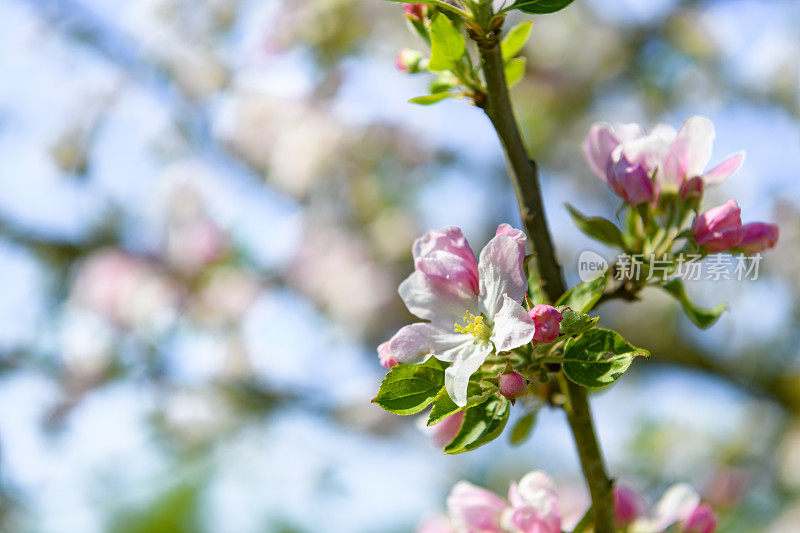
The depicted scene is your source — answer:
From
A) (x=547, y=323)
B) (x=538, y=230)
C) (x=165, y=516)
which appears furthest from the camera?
(x=165, y=516)

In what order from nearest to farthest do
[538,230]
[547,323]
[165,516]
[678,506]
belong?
[547,323], [538,230], [678,506], [165,516]

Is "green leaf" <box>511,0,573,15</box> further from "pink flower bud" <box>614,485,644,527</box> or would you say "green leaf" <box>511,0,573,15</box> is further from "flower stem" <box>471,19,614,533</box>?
"pink flower bud" <box>614,485,644,527</box>

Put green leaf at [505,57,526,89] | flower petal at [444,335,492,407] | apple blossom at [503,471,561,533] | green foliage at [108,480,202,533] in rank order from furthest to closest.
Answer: green foliage at [108,480,202,533], green leaf at [505,57,526,89], apple blossom at [503,471,561,533], flower petal at [444,335,492,407]

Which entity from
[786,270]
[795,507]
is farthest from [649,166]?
[795,507]

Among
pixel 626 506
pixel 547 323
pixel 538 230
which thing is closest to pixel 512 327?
pixel 547 323

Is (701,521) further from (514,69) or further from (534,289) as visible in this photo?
(514,69)

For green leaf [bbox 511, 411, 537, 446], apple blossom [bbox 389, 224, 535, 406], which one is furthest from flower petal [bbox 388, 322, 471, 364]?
green leaf [bbox 511, 411, 537, 446]
